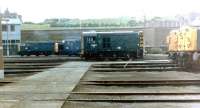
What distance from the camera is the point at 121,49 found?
5241cm

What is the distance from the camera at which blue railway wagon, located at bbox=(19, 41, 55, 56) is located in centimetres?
7450

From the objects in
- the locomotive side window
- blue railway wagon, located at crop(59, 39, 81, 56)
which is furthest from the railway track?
blue railway wagon, located at crop(59, 39, 81, 56)

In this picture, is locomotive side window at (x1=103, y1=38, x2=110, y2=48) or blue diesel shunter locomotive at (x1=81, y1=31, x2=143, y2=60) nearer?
blue diesel shunter locomotive at (x1=81, y1=31, x2=143, y2=60)

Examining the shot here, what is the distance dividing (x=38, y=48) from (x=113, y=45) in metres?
24.7

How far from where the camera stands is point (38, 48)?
75000 millimetres

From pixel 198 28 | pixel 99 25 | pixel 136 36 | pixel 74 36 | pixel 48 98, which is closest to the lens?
pixel 48 98

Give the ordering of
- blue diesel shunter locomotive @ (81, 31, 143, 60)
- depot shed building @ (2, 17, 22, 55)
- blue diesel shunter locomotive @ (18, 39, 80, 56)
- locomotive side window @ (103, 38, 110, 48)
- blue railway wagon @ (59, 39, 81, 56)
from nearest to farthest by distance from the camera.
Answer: blue diesel shunter locomotive @ (81, 31, 143, 60)
locomotive side window @ (103, 38, 110, 48)
blue railway wagon @ (59, 39, 81, 56)
blue diesel shunter locomotive @ (18, 39, 80, 56)
depot shed building @ (2, 17, 22, 55)

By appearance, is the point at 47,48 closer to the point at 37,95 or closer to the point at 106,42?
the point at 106,42

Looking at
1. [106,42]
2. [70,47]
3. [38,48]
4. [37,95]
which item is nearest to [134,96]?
[37,95]

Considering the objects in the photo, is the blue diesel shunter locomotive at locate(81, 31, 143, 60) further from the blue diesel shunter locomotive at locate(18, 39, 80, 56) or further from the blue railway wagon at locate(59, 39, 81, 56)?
the blue diesel shunter locomotive at locate(18, 39, 80, 56)

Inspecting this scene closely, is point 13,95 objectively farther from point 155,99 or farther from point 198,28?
point 198,28

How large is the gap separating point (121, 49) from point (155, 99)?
3679 cm

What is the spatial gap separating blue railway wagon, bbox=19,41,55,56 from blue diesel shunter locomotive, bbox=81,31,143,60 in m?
21.6

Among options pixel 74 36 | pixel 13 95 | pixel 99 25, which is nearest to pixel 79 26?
pixel 99 25
